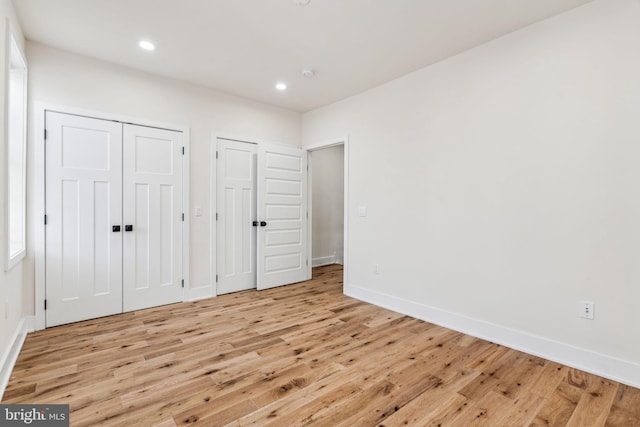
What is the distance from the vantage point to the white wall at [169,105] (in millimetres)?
2980

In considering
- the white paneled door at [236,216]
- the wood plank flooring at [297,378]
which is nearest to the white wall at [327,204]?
the white paneled door at [236,216]

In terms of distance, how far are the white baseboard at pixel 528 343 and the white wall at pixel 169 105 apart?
253 centimetres

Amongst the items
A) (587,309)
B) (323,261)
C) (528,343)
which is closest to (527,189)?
(587,309)

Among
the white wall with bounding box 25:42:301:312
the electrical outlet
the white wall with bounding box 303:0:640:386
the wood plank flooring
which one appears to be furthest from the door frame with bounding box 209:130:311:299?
the electrical outlet

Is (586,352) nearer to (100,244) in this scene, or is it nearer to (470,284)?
(470,284)

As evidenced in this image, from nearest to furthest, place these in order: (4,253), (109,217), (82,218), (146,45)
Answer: (4,253), (146,45), (82,218), (109,217)

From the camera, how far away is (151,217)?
11.8ft

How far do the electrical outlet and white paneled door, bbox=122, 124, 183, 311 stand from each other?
13.2 ft

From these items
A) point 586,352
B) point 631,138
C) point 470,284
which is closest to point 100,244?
point 470,284

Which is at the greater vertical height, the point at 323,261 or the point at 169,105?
the point at 169,105

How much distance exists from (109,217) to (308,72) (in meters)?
2.70

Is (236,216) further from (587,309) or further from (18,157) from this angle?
(587,309)

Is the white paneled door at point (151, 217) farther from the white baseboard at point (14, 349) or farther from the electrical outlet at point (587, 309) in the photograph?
the electrical outlet at point (587, 309)

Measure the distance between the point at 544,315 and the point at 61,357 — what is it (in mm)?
3904
